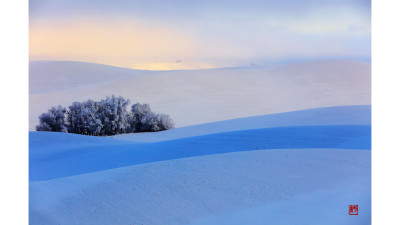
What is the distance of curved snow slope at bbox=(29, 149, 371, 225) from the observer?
3.21 m

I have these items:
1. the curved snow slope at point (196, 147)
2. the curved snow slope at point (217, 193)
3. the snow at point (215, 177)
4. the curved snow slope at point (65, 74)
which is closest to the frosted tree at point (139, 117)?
the snow at point (215, 177)

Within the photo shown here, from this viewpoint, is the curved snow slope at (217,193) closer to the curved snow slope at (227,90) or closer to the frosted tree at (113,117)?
the frosted tree at (113,117)

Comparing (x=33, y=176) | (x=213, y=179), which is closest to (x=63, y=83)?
(x=33, y=176)

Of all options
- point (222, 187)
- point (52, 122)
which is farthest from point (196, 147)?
point (52, 122)

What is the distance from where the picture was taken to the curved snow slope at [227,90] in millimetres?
12977

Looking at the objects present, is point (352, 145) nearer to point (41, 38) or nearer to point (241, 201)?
point (241, 201)

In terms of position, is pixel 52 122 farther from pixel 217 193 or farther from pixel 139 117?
pixel 217 193

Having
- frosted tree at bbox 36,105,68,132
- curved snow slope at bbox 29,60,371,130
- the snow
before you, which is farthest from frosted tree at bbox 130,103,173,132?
frosted tree at bbox 36,105,68,132

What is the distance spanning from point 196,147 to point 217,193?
1645 mm

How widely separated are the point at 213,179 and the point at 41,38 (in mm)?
3270

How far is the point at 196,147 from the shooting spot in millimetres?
5051

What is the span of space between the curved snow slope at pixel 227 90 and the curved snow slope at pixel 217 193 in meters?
7.18
